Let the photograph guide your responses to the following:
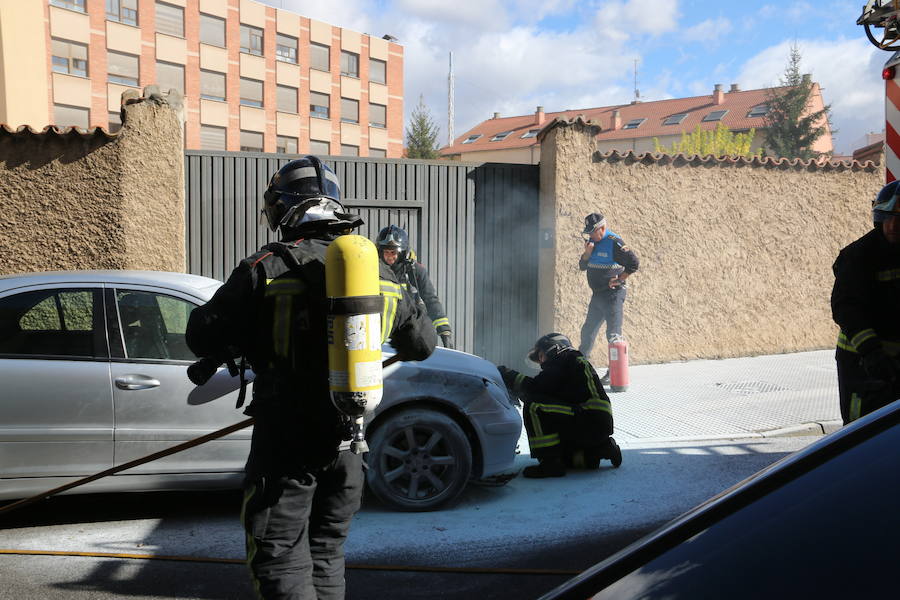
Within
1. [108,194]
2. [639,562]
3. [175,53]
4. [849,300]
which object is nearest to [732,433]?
[849,300]

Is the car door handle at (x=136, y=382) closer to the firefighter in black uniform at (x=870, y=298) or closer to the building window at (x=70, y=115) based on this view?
the firefighter in black uniform at (x=870, y=298)

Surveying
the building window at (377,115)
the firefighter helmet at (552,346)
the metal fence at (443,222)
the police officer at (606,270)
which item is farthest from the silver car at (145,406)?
the building window at (377,115)

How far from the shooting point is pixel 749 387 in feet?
28.5

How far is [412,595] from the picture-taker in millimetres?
3629

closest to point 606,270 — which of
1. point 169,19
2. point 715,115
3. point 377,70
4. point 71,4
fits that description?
point 71,4

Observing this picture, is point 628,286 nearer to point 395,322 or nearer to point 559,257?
point 559,257

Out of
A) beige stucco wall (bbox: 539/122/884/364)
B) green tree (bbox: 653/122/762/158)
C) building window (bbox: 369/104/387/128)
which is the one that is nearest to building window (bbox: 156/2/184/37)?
building window (bbox: 369/104/387/128)

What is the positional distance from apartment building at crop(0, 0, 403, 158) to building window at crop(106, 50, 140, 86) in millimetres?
59

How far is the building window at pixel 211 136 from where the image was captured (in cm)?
4922

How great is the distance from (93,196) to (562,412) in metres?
5.20

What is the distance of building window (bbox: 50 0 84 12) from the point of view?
4382 cm

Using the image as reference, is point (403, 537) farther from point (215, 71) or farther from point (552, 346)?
point (215, 71)

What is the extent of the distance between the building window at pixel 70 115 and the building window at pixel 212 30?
32.0 ft

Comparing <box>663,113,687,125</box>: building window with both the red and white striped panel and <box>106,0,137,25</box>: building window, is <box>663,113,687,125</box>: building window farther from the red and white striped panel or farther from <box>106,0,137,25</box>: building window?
the red and white striped panel
